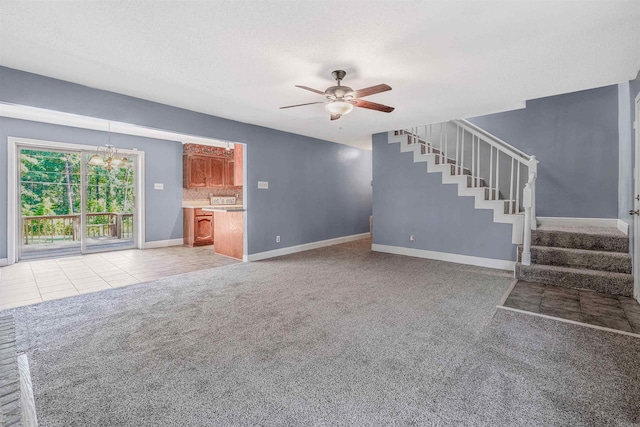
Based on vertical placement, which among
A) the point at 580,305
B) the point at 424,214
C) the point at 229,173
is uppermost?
the point at 229,173

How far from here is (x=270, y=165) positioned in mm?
5555

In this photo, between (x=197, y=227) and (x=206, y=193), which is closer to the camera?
(x=197, y=227)

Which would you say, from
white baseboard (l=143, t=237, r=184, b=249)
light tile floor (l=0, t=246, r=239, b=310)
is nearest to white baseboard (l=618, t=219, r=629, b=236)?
light tile floor (l=0, t=246, r=239, b=310)

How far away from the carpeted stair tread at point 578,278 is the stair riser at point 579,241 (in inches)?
17.2

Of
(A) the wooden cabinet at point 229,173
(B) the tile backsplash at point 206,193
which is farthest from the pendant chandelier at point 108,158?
(A) the wooden cabinet at point 229,173

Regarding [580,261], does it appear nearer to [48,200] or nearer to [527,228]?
[527,228]

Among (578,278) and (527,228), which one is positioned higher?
(527,228)

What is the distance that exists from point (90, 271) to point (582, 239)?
718cm

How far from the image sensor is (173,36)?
7.74 ft

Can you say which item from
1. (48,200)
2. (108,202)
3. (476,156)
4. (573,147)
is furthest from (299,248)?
(48,200)

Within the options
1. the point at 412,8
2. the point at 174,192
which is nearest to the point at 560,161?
the point at 412,8

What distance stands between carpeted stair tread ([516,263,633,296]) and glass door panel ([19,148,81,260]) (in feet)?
26.2

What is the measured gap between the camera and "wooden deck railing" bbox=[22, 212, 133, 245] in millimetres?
6453

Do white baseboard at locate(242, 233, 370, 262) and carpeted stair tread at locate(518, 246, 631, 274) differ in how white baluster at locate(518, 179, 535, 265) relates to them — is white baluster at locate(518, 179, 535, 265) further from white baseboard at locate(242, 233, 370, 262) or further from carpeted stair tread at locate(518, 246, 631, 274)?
white baseboard at locate(242, 233, 370, 262)
